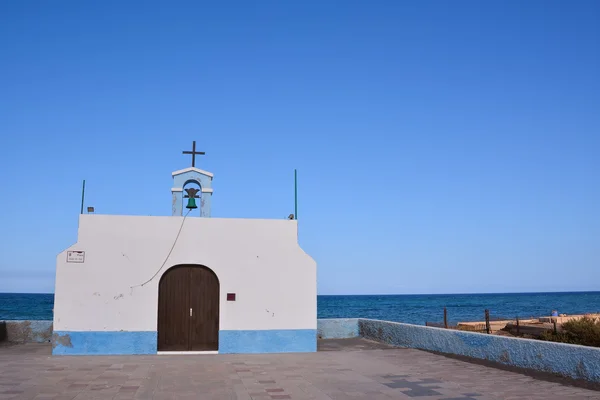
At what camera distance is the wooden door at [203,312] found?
1495 centimetres

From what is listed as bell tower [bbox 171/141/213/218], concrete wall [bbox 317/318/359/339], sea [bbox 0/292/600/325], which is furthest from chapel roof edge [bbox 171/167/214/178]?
sea [bbox 0/292/600/325]

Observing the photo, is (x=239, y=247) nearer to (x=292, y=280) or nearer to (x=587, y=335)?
(x=292, y=280)

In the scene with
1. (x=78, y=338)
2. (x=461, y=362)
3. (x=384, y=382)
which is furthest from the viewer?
(x=78, y=338)

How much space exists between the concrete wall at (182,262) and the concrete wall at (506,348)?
2961 mm

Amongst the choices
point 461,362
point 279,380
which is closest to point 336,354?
point 461,362

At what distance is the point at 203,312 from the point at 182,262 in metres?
1.43

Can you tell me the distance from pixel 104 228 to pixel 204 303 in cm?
324

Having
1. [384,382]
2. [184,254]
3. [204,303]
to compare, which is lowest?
[384,382]

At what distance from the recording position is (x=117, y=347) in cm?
1445

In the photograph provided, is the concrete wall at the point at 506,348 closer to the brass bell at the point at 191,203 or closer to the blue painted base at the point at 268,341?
the blue painted base at the point at 268,341

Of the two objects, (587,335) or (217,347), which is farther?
(217,347)

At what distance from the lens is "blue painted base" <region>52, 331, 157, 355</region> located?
14.2 meters

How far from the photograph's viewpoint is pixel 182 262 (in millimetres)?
14984

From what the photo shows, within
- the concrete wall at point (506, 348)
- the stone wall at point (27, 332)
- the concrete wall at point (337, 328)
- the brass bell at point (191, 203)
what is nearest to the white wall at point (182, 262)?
the brass bell at point (191, 203)
